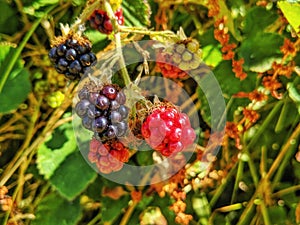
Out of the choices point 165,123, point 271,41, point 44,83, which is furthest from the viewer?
point 44,83

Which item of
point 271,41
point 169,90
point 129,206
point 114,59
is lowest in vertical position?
point 129,206

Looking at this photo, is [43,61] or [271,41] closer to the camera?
[271,41]

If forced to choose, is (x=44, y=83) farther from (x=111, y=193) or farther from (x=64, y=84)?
(x=111, y=193)

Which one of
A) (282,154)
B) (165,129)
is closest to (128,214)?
(282,154)

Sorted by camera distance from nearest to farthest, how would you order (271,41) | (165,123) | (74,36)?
1. (165,123)
2. (74,36)
3. (271,41)

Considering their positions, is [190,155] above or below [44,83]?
below

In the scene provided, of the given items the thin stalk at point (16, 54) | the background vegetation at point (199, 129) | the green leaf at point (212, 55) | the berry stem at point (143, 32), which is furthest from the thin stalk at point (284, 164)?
the thin stalk at point (16, 54)

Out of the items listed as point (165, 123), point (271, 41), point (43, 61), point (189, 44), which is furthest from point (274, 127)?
point (43, 61)
